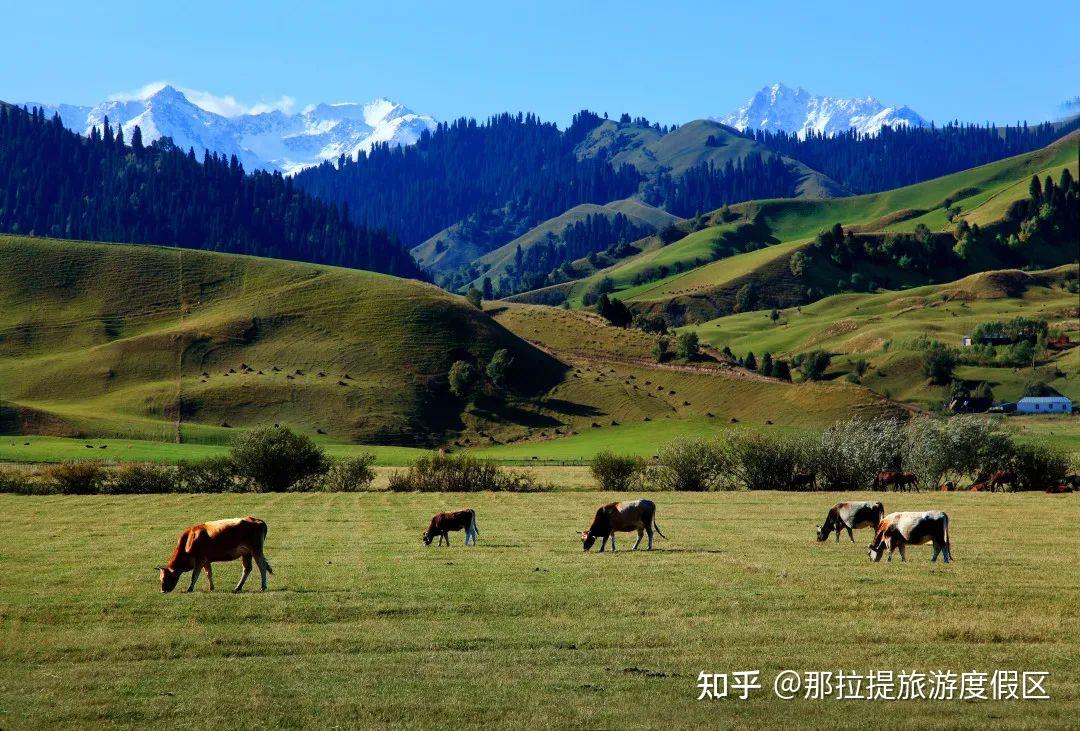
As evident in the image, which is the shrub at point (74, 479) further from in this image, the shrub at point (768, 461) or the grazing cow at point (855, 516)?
the grazing cow at point (855, 516)

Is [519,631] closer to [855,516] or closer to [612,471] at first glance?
[855,516]

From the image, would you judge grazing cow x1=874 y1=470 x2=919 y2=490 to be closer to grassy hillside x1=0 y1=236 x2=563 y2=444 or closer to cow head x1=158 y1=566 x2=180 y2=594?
cow head x1=158 y1=566 x2=180 y2=594

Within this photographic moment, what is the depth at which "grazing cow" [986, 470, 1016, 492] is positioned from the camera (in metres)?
67.3

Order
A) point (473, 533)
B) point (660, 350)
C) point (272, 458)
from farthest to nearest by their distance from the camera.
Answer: point (660, 350), point (272, 458), point (473, 533)

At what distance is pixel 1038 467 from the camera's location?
6844 cm

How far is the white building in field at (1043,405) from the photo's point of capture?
15850 cm

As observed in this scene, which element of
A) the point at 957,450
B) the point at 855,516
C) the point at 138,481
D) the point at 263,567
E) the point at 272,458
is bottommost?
the point at 138,481

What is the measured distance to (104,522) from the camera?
45.8m

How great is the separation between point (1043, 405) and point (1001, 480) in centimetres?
10445

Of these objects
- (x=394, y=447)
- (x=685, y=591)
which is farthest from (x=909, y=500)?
(x=394, y=447)

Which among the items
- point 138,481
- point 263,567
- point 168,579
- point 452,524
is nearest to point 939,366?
point 138,481

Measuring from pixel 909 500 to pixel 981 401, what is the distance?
416ft

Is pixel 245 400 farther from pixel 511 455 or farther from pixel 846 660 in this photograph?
pixel 846 660

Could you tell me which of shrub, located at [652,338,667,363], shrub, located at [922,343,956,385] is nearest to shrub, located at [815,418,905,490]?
shrub, located at [652,338,667,363]
